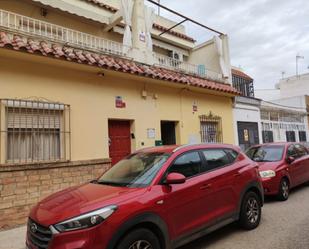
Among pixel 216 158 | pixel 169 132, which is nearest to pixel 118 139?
pixel 169 132

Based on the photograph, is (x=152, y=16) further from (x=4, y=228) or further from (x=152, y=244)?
(x=152, y=244)

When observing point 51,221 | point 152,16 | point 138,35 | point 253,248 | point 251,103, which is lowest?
point 253,248

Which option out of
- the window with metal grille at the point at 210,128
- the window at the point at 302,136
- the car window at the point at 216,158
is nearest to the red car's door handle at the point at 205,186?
the car window at the point at 216,158

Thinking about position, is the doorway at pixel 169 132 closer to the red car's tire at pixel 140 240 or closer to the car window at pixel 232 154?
the car window at pixel 232 154

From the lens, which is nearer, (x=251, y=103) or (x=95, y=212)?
(x=95, y=212)

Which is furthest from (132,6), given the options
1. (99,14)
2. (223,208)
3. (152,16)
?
(223,208)

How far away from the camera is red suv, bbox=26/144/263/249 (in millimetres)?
Result: 3424

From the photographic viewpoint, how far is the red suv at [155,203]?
3424 mm

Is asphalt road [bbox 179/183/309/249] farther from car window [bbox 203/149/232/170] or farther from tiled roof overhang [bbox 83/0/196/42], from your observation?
tiled roof overhang [bbox 83/0/196/42]

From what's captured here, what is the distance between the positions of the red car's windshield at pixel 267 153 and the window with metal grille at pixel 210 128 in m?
2.67

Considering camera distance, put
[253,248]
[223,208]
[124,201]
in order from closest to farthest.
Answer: [124,201] → [253,248] → [223,208]

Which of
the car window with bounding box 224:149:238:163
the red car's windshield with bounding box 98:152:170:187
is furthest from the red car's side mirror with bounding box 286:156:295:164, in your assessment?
the red car's windshield with bounding box 98:152:170:187

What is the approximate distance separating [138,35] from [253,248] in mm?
7670

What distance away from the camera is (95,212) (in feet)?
11.4
